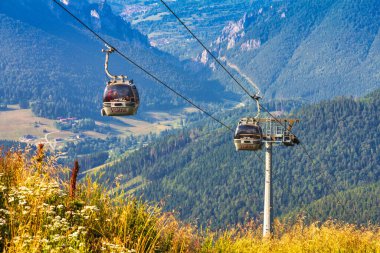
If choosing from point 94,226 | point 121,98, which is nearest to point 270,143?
point 121,98

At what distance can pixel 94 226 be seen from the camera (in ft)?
48.9

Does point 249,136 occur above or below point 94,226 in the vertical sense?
above

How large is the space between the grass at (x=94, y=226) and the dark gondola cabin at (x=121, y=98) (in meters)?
3.22

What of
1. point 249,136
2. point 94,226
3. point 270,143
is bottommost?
point 270,143

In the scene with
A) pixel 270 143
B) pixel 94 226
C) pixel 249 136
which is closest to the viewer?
pixel 94 226

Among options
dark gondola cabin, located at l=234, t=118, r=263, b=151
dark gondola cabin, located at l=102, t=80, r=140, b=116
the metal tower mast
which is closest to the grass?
dark gondola cabin, located at l=102, t=80, r=140, b=116

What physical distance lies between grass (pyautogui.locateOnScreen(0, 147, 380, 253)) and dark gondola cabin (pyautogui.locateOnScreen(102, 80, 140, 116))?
3.22 meters

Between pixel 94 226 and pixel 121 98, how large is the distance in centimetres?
610

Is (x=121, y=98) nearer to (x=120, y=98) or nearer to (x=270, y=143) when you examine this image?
(x=120, y=98)

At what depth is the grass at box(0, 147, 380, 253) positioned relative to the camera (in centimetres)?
1334

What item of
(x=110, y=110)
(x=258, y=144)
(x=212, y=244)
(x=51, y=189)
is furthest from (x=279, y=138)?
(x=51, y=189)

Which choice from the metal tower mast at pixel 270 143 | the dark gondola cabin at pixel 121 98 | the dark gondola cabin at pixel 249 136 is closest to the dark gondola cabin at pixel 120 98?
the dark gondola cabin at pixel 121 98

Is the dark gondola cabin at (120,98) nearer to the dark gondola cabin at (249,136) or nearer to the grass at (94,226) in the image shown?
the grass at (94,226)

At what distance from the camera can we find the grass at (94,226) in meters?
13.3
